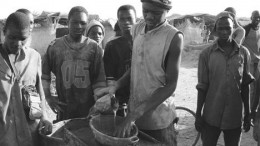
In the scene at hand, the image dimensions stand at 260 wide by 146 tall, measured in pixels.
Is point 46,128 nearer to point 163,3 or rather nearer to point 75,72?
point 75,72

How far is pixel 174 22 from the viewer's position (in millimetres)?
21812

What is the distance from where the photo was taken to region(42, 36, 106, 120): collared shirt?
333cm

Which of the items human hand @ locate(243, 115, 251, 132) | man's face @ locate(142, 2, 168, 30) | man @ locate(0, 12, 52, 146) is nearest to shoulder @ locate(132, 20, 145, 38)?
man's face @ locate(142, 2, 168, 30)

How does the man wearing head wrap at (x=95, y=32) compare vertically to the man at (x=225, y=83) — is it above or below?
above

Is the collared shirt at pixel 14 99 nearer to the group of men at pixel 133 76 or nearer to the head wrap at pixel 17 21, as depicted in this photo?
the group of men at pixel 133 76

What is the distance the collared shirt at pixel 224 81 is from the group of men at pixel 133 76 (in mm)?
10

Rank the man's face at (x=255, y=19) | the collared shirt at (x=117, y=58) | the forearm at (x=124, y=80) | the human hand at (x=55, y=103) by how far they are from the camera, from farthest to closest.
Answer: the man's face at (x=255, y=19)
the collared shirt at (x=117, y=58)
the human hand at (x=55, y=103)
the forearm at (x=124, y=80)

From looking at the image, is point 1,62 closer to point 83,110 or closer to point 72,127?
point 72,127

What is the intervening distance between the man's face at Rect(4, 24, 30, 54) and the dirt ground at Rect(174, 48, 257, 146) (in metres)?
3.54

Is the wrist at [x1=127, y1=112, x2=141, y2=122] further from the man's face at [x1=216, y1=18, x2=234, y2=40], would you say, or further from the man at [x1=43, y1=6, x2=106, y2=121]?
the man's face at [x1=216, y1=18, x2=234, y2=40]

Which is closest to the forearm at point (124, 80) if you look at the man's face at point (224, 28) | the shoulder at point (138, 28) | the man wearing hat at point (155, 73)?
the man wearing hat at point (155, 73)

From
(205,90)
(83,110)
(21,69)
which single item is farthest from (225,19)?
(21,69)

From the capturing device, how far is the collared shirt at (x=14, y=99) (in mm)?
2539

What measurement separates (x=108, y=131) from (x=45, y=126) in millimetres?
Result: 578
